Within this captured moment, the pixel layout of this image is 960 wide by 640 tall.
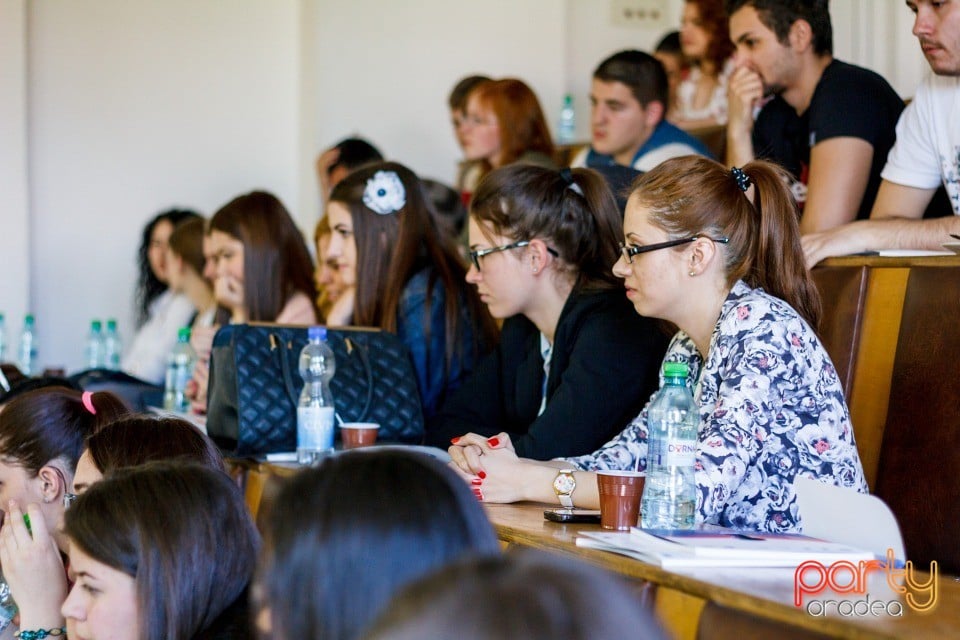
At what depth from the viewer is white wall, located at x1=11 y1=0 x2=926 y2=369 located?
536cm

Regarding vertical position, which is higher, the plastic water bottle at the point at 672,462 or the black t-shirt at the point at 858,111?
the black t-shirt at the point at 858,111

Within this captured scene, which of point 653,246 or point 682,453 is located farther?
point 653,246

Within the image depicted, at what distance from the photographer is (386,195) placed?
11.0ft

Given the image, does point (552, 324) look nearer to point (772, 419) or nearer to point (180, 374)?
point (772, 419)

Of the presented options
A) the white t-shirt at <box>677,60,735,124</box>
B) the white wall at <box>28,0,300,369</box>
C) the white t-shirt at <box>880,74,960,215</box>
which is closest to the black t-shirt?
the white t-shirt at <box>880,74,960,215</box>

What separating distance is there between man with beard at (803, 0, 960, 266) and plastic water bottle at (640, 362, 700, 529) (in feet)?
2.42

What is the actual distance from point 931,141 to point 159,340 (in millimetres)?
3393

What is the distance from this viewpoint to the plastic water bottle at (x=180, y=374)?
4.09 m

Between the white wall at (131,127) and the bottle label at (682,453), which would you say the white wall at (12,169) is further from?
the bottle label at (682,453)

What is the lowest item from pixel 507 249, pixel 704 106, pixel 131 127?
pixel 507 249

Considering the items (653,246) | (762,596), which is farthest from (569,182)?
(762,596)

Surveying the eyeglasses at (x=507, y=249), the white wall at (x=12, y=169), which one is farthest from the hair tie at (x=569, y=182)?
the white wall at (x=12, y=169)

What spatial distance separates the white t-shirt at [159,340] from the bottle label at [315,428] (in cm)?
233

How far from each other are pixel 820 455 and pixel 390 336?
1384mm
